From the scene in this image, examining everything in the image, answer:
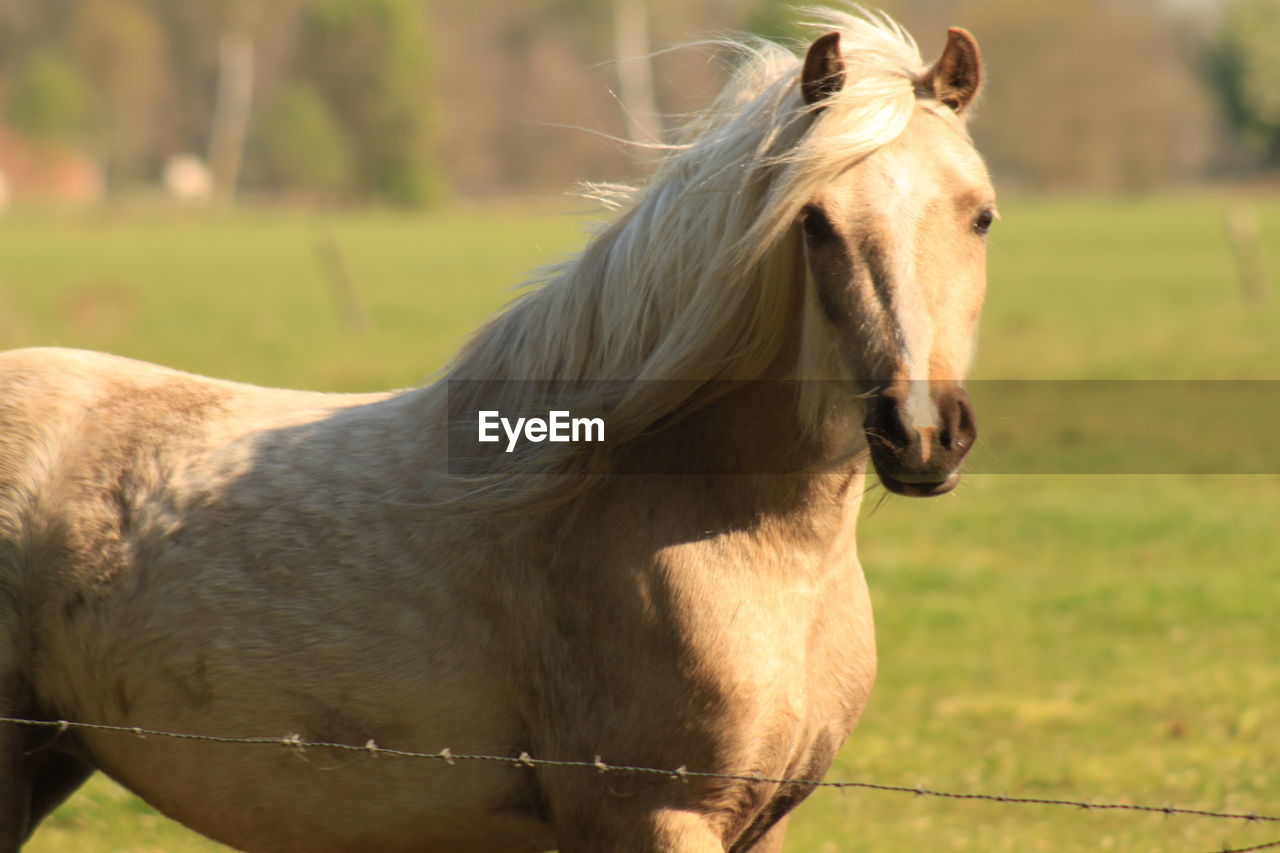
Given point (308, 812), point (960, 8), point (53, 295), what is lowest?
point (960, 8)

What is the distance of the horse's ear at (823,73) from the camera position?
2.64 metres

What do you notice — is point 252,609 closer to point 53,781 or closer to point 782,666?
point 53,781

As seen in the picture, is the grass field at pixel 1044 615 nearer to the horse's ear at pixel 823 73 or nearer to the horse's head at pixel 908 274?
the horse's head at pixel 908 274

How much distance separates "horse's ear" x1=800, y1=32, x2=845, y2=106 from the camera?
8.68 ft

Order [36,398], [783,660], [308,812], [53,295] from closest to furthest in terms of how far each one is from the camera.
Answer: [783,660], [308,812], [36,398], [53,295]

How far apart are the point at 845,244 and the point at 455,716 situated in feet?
4.21

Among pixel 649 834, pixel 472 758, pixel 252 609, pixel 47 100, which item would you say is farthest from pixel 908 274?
pixel 47 100

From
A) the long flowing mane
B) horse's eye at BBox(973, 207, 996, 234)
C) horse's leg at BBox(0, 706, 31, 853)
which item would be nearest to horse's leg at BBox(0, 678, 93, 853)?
horse's leg at BBox(0, 706, 31, 853)

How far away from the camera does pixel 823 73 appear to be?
2.68m

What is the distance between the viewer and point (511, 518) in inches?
117

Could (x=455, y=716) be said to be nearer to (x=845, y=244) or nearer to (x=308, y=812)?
(x=308, y=812)

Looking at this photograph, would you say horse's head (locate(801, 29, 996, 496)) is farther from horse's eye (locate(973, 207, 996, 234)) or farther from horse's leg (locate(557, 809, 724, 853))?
horse's leg (locate(557, 809, 724, 853))

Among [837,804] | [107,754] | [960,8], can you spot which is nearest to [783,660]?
[107,754]

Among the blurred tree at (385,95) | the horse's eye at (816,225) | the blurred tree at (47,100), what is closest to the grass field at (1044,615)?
the horse's eye at (816,225)
